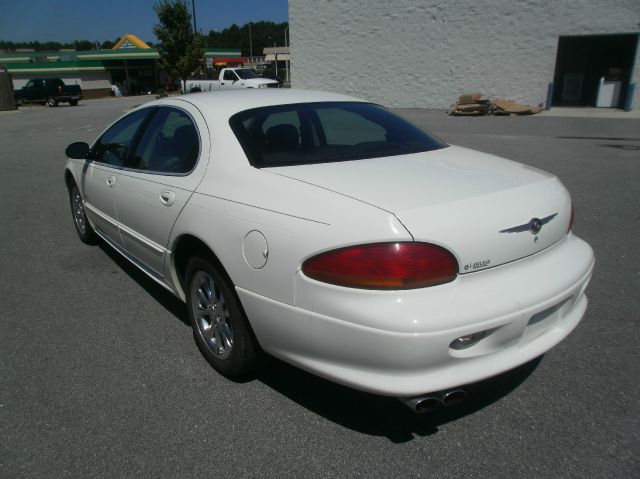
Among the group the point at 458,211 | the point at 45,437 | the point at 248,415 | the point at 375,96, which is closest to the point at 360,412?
the point at 248,415

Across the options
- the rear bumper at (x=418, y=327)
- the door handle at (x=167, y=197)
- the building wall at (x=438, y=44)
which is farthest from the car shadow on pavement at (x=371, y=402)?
the building wall at (x=438, y=44)

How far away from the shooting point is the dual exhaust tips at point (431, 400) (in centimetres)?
207

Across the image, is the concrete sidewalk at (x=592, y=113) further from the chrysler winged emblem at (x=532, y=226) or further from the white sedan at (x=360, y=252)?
the chrysler winged emblem at (x=532, y=226)

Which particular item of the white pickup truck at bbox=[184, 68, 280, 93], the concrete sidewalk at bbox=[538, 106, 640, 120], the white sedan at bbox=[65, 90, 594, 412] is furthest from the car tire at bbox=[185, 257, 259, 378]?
the white pickup truck at bbox=[184, 68, 280, 93]

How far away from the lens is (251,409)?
2.56 meters

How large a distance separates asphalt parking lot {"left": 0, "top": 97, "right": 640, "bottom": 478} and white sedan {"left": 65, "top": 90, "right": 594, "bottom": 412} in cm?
30

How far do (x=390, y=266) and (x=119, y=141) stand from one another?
2978 mm

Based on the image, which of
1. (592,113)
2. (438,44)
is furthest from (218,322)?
(438,44)

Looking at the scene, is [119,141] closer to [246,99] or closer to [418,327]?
[246,99]

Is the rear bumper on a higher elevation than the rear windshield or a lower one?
lower

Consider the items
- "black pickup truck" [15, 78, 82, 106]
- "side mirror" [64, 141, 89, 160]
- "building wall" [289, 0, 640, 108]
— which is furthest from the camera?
"black pickup truck" [15, 78, 82, 106]

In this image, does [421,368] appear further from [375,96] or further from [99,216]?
[375,96]

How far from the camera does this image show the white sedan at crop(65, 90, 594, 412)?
6.55 ft

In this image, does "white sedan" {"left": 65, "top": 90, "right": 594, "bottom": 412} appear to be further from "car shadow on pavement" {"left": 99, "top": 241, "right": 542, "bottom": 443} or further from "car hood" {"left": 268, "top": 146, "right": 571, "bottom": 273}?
"car shadow on pavement" {"left": 99, "top": 241, "right": 542, "bottom": 443}
